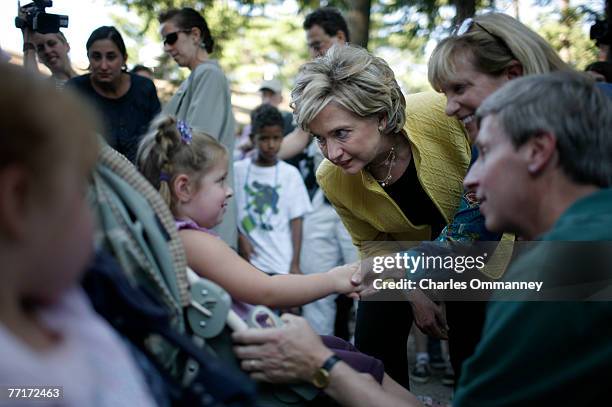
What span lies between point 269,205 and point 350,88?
7.49 ft

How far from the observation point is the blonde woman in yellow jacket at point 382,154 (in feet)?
9.97

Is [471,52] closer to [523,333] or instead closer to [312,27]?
[523,333]

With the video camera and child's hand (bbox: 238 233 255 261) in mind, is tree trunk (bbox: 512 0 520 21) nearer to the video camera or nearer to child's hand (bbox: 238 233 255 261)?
child's hand (bbox: 238 233 255 261)

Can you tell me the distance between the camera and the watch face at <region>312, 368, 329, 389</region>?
198 cm

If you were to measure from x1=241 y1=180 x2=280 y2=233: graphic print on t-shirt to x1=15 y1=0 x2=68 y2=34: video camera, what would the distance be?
178 centimetres

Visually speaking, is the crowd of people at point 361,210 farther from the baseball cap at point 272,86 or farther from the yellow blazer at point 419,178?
the baseball cap at point 272,86

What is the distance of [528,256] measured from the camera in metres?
1.75

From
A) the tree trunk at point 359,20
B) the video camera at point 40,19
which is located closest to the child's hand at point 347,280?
the video camera at point 40,19

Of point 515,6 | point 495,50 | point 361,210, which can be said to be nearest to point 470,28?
point 495,50

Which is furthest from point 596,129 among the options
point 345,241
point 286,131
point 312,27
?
point 286,131

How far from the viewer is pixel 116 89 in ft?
14.4

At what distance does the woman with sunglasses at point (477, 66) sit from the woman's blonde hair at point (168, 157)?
916 mm

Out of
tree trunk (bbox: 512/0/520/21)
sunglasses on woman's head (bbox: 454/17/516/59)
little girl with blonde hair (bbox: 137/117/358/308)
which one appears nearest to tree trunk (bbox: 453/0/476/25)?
tree trunk (bbox: 512/0/520/21)

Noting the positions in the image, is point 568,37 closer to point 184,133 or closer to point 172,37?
point 172,37
